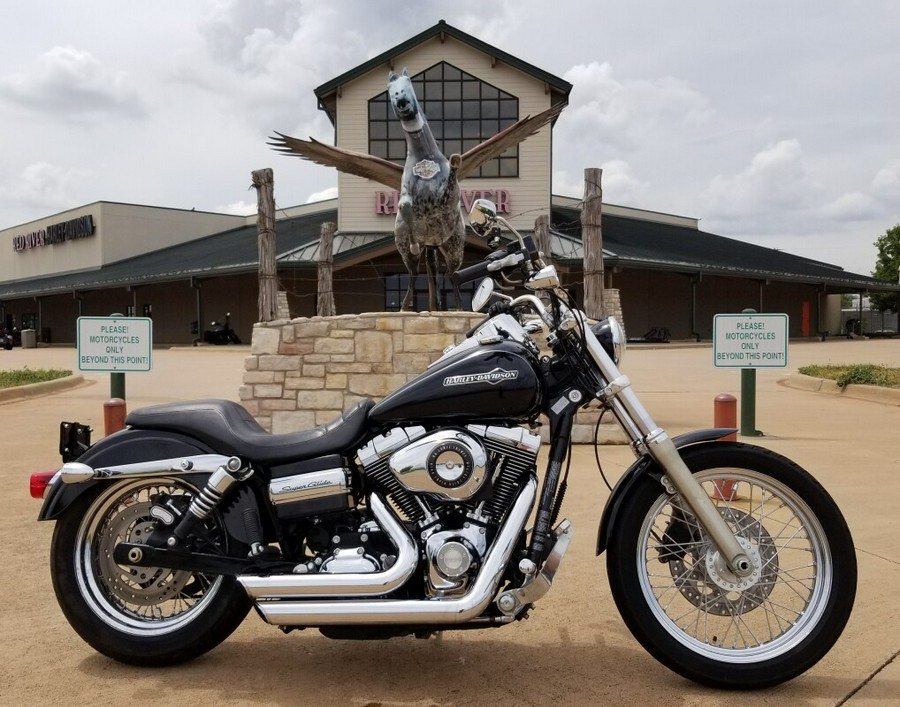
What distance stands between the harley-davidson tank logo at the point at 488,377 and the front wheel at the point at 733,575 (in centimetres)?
59

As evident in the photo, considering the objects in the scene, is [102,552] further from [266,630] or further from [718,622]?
[718,622]

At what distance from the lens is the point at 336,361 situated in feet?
25.0

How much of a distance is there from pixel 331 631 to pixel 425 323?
4.97 metres

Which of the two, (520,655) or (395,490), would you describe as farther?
(520,655)

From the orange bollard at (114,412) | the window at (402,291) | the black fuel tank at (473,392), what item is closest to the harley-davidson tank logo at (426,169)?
the orange bollard at (114,412)

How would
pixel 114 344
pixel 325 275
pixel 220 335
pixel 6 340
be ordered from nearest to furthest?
pixel 114 344
pixel 325 275
pixel 220 335
pixel 6 340

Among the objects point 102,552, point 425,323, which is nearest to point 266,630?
point 102,552

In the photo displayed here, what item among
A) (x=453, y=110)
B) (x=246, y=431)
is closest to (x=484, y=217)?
(x=246, y=431)

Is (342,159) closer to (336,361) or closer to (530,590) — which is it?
(336,361)

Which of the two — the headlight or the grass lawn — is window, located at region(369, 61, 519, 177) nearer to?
the grass lawn

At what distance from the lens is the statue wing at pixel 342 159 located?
930 centimetres

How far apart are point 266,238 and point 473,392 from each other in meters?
6.71

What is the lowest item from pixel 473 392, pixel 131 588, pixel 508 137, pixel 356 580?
pixel 131 588

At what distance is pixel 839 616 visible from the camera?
8.63ft
